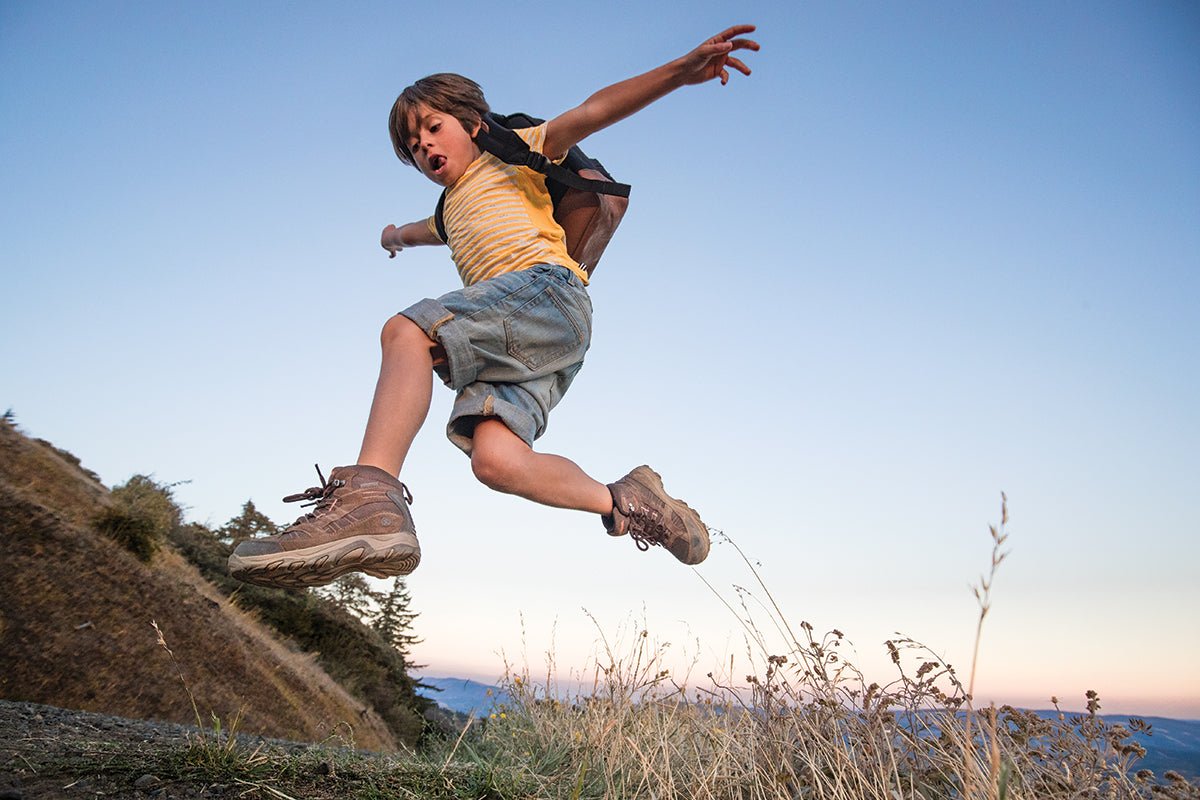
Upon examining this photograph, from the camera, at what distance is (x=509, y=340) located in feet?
8.88

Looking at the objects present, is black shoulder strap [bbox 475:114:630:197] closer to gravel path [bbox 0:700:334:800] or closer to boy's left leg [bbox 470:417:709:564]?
boy's left leg [bbox 470:417:709:564]

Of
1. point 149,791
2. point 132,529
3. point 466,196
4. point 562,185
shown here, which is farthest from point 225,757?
point 132,529

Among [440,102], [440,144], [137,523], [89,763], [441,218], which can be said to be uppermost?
[440,102]

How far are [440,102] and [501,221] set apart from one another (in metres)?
0.56

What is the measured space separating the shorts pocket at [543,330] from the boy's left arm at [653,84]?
0.61 m

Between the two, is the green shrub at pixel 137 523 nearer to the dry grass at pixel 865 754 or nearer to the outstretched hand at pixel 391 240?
the outstretched hand at pixel 391 240

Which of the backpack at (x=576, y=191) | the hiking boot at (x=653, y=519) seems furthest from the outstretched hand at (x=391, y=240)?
the hiking boot at (x=653, y=519)

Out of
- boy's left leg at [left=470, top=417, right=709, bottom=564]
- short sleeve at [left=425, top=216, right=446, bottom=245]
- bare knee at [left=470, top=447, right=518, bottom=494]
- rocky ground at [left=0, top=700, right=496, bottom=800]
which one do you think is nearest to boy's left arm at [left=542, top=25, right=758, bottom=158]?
short sleeve at [left=425, top=216, right=446, bottom=245]

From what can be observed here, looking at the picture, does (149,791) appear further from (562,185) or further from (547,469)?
(562,185)

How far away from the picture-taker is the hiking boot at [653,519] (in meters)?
3.05

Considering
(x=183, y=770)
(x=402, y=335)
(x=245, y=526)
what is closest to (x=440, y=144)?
(x=402, y=335)

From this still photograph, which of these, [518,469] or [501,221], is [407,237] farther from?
[518,469]

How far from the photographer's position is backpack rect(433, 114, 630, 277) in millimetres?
2951

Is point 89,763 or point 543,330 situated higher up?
point 543,330
